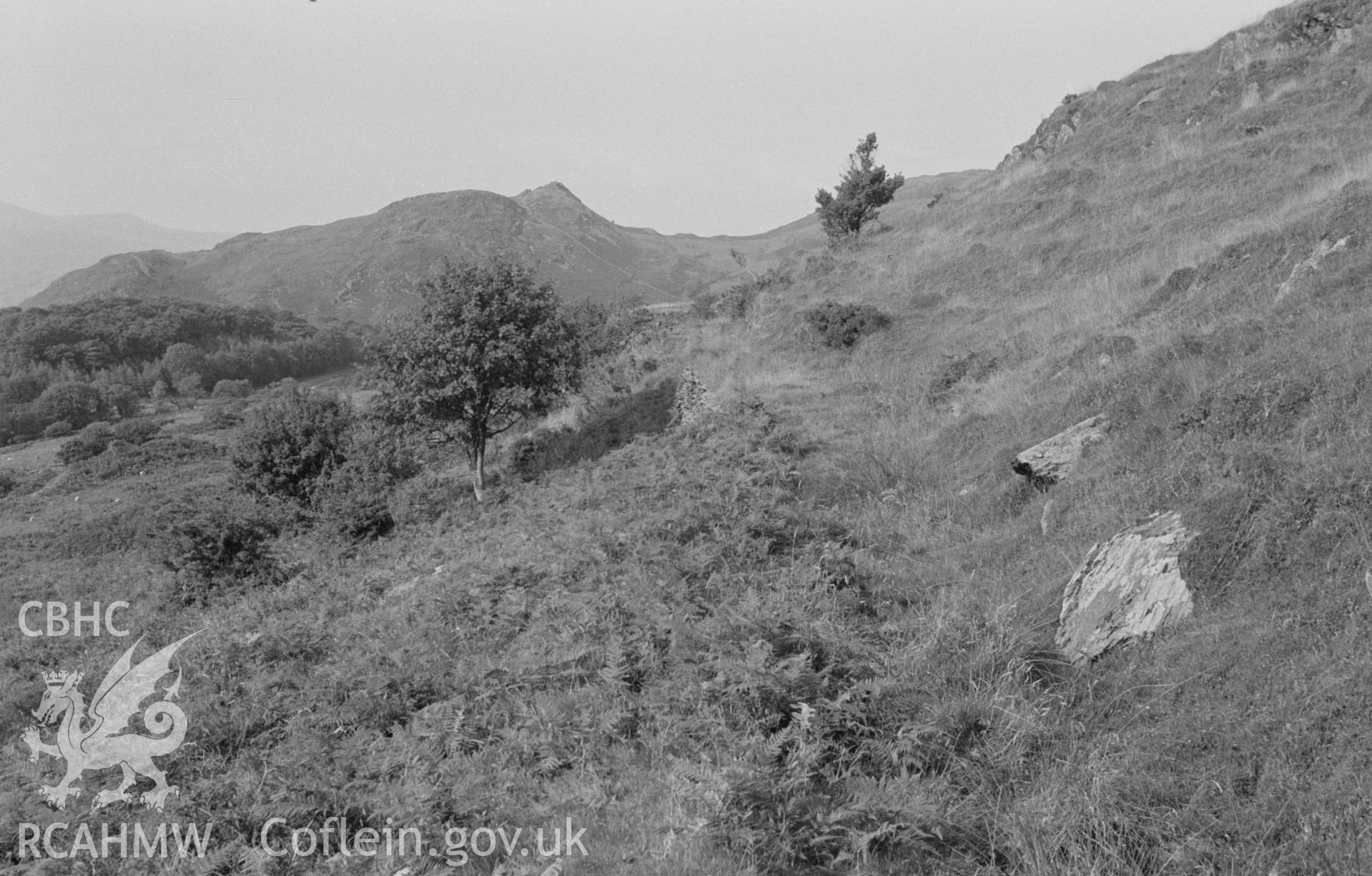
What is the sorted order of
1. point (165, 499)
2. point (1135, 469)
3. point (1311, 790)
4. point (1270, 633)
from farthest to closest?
point (165, 499)
point (1135, 469)
point (1270, 633)
point (1311, 790)

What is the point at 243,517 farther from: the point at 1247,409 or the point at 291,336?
the point at 291,336

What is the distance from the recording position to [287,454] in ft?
82.0

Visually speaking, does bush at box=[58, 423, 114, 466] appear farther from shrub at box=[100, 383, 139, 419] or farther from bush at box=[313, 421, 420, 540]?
bush at box=[313, 421, 420, 540]

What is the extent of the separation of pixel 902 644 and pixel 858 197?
30.8m

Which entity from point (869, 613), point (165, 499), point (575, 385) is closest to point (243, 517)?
point (575, 385)

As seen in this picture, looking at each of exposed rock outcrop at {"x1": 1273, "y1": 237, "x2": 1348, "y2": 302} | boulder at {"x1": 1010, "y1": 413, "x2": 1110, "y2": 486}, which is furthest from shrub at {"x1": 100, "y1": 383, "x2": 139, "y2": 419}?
exposed rock outcrop at {"x1": 1273, "y1": 237, "x2": 1348, "y2": 302}

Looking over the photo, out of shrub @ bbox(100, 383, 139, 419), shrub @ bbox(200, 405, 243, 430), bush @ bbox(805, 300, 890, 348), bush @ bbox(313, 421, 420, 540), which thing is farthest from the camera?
shrub @ bbox(100, 383, 139, 419)

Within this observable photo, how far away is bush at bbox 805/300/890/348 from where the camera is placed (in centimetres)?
1797

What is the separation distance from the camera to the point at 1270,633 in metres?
3.90

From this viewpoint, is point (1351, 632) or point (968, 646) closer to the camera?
point (1351, 632)

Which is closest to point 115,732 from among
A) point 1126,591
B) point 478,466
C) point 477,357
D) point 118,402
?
point 1126,591

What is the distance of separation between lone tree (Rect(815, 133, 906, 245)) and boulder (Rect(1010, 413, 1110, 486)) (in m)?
25.9

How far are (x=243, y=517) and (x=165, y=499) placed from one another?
3387cm

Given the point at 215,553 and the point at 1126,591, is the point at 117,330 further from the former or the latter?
the point at 1126,591
